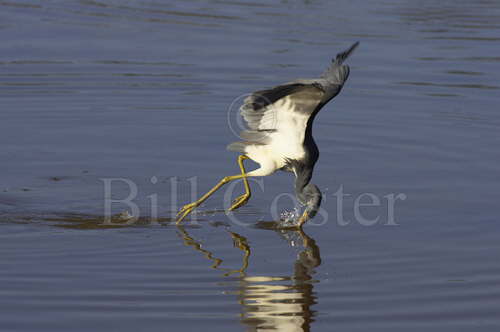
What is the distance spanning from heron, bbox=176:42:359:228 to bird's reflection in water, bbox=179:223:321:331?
70 cm

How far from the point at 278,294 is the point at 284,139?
6.19 ft

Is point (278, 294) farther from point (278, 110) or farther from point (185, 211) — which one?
point (185, 211)

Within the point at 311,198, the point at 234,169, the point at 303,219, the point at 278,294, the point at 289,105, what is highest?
the point at 234,169

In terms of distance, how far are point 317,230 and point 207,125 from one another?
3.35 meters

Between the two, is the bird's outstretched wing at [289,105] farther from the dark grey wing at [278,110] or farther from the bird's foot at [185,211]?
the bird's foot at [185,211]

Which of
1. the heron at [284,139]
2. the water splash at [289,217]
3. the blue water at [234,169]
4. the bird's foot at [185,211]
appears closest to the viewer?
the blue water at [234,169]

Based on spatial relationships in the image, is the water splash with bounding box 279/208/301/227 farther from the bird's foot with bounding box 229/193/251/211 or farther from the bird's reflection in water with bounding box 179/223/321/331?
the bird's reflection in water with bounding box 179/223/321/331

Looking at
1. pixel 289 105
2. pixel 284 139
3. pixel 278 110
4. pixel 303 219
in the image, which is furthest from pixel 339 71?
pixel 303 219

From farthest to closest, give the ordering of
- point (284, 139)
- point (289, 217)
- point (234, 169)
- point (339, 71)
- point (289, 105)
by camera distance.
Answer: point (234, 169), point (289, 217), point (284, 139), point (289, 105), point (339, 71)

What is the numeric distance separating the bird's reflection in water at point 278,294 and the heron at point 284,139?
697 millimetres

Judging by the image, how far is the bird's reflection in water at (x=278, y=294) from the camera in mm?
6340

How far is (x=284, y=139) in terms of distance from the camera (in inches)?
328

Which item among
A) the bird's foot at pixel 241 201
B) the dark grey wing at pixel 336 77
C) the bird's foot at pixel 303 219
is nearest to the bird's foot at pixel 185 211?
the bird's foot at pixel 241 201

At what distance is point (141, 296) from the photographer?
259 inches
